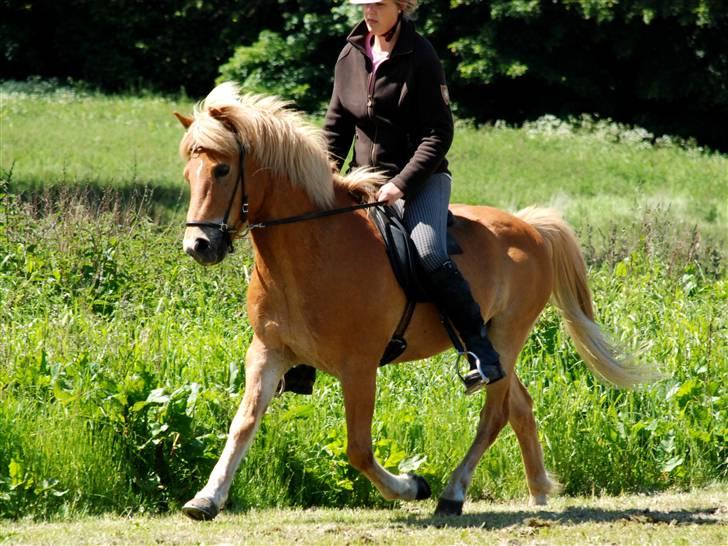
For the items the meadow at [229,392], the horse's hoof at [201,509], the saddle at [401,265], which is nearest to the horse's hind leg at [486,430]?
the meadow at [229,392]

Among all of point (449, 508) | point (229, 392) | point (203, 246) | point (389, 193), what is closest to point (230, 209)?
point (203, 246)

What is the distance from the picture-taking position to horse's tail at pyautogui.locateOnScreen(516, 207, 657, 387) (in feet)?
26.5

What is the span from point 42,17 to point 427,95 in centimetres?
3101

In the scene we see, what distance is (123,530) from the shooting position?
6.45m

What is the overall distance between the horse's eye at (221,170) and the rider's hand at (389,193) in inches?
36.3

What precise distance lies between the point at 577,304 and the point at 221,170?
10.7ft

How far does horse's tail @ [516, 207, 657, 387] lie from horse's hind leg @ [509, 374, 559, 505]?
691 mm

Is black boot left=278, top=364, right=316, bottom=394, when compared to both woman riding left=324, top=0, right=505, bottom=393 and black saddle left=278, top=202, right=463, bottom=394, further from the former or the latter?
woman riding left=324, top=0, right=505, bottom=393

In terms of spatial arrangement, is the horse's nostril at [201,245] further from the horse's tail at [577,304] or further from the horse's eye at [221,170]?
the horse's tail at [577,304]

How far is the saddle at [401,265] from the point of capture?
6.56m

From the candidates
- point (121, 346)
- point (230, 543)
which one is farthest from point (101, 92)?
point (230, 543)

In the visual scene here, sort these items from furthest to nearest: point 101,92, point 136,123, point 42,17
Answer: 1. point 42,17
2. point 101,92
3. point 136,123

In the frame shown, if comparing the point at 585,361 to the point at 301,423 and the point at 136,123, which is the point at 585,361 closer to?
the point at 301,423

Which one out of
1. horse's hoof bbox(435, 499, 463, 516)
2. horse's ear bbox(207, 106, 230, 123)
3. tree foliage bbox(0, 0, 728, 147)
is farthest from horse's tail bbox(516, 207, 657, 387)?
tree foliage bbox(0, 0, 728, 147)
